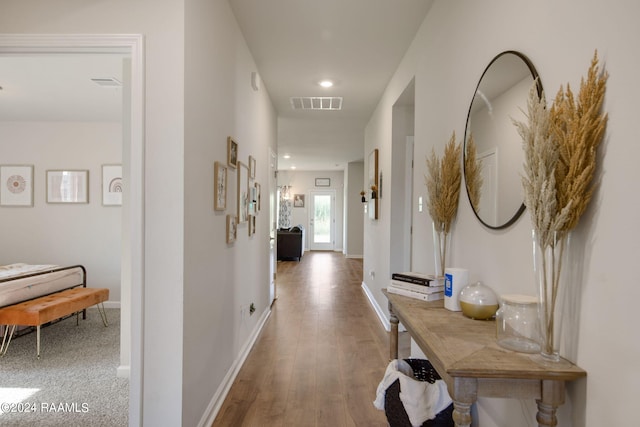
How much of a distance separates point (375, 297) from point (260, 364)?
7.18ft

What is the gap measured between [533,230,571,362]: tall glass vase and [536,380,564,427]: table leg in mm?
74

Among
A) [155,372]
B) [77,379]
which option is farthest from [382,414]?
[77,379]

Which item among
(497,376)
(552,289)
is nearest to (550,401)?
(497,376)

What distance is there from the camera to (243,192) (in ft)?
9.62

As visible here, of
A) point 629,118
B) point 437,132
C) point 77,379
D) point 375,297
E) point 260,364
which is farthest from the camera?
point 375,297

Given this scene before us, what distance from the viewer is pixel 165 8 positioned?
1713 mm

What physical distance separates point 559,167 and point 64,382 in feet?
11.1

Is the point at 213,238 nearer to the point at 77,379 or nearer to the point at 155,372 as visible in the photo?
the point at 155,372

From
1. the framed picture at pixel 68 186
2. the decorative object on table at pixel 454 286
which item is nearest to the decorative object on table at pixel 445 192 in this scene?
the decorative object on table at pixel 454 286

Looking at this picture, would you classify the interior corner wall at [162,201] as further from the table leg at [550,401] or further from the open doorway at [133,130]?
the table leg at [550,401]

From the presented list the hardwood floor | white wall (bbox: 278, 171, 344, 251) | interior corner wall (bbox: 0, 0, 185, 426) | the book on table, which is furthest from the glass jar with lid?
white wall (bbox: 278, 171, 344, 251)

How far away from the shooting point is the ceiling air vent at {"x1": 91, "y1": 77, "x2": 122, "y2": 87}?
138 inches

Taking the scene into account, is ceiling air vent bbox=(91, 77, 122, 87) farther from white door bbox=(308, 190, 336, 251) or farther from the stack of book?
white door bbox=(308, 190, 336, 251)

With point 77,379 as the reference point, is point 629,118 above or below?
above
